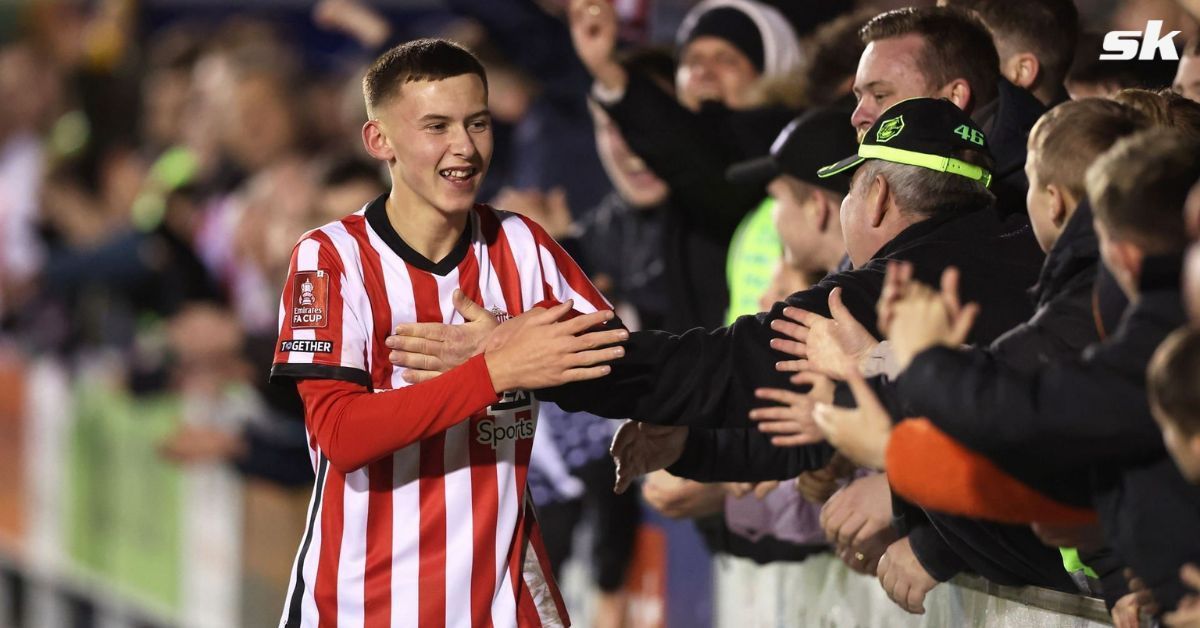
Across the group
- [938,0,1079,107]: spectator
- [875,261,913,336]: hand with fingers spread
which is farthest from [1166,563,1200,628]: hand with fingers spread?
[938,0,1079,107]: spectator

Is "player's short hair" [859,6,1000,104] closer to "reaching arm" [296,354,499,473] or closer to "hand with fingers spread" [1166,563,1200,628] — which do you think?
"reaching arm" [296,354,499,473]

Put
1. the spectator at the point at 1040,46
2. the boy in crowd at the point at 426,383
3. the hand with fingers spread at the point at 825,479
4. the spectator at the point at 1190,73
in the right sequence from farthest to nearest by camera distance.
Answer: the hand with fingers spread at the point at 825,479 < the spectator at the point at 1040,46 < the spectator at the point at 1190,73 < the boy in crowd at the point at 426,383

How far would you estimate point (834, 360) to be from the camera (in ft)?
9.07

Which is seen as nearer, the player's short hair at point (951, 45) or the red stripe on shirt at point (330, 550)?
the red stripe on shirt at point (330, 550)

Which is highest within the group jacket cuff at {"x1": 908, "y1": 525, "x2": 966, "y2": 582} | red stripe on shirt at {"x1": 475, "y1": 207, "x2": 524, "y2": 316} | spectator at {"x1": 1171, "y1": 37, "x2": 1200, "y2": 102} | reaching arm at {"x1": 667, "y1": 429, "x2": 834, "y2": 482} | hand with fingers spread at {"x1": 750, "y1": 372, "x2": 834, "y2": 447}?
spectator at {"x1": 1171, "y1": 37, "x2": 1200, "y2": 102}

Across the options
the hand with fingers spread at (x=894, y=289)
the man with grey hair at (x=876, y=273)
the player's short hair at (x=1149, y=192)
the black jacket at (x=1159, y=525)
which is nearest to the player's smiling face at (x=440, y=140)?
the man with grey hair at (x=876, y=273)

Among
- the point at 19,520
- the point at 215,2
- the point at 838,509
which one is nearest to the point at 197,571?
the point at 19,520

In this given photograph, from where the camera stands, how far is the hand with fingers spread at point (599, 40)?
4.61m

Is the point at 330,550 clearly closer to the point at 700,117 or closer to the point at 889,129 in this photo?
the point at 889,129

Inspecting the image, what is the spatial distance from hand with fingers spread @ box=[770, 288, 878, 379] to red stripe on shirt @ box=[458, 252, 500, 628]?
0.62 m

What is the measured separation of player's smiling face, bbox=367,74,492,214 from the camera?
306 centimetres

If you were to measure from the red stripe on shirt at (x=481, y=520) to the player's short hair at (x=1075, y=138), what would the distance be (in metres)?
1.15

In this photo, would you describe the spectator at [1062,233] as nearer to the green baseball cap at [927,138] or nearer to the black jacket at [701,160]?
the green baseball cap at [927,138]

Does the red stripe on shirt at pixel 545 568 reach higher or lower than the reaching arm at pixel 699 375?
lower
